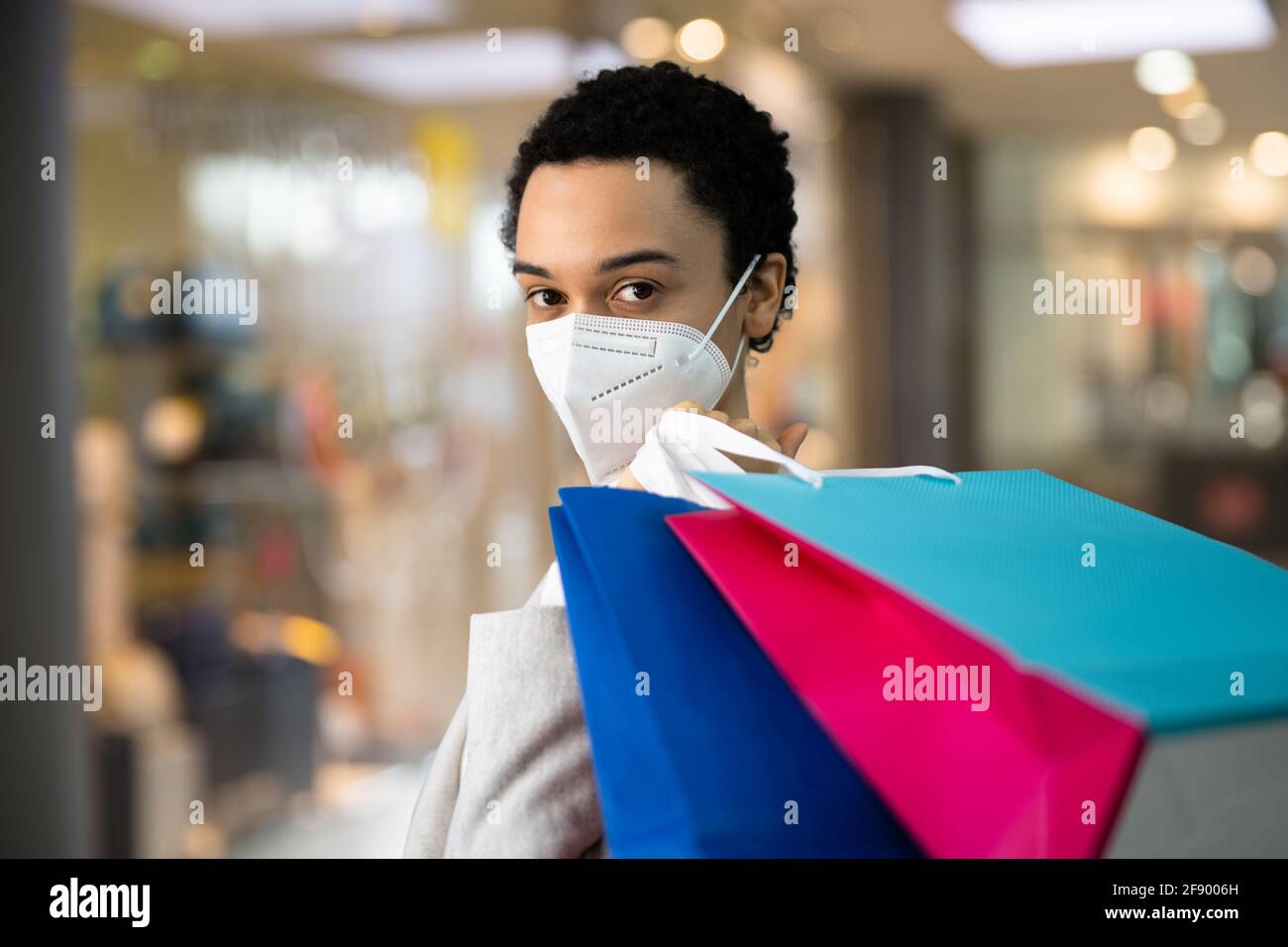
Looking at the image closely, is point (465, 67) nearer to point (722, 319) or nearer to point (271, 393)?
point (271, 393)

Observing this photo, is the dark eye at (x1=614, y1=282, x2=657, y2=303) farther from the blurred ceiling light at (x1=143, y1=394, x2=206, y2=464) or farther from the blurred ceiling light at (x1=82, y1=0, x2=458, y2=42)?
the blurred ceiling light at (x1=82, y1=0, x2=458, y2=42)

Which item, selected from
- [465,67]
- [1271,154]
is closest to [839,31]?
[1271,154]

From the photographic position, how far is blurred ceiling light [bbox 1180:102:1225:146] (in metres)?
7.21

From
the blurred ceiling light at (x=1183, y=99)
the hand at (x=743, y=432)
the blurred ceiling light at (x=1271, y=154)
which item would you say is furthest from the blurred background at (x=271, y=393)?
the hand at (x=743, y=432)

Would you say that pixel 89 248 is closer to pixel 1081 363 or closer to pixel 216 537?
pixel 216 537

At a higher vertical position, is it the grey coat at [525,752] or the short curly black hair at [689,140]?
the short curly black hair at [689,140]

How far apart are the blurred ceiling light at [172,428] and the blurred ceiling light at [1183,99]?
229 inches

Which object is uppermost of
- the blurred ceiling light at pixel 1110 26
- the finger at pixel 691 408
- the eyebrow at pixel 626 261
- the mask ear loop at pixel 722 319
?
the blurred ceiling light at pixel 1110 26

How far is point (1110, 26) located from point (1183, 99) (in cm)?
111

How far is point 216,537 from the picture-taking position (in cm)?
402

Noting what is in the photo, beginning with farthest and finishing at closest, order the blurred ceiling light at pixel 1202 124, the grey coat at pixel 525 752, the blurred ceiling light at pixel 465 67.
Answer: the blurred ceiling light at pixel 1202 124
the blurred ceiling light at pixel 465 67
the grey coat at pixel 525 752

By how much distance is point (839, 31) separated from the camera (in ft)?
21.7

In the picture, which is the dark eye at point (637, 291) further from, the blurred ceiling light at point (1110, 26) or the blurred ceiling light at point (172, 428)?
the blurred ceiling light at point (1110, 26)

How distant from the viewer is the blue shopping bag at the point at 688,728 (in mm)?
764
